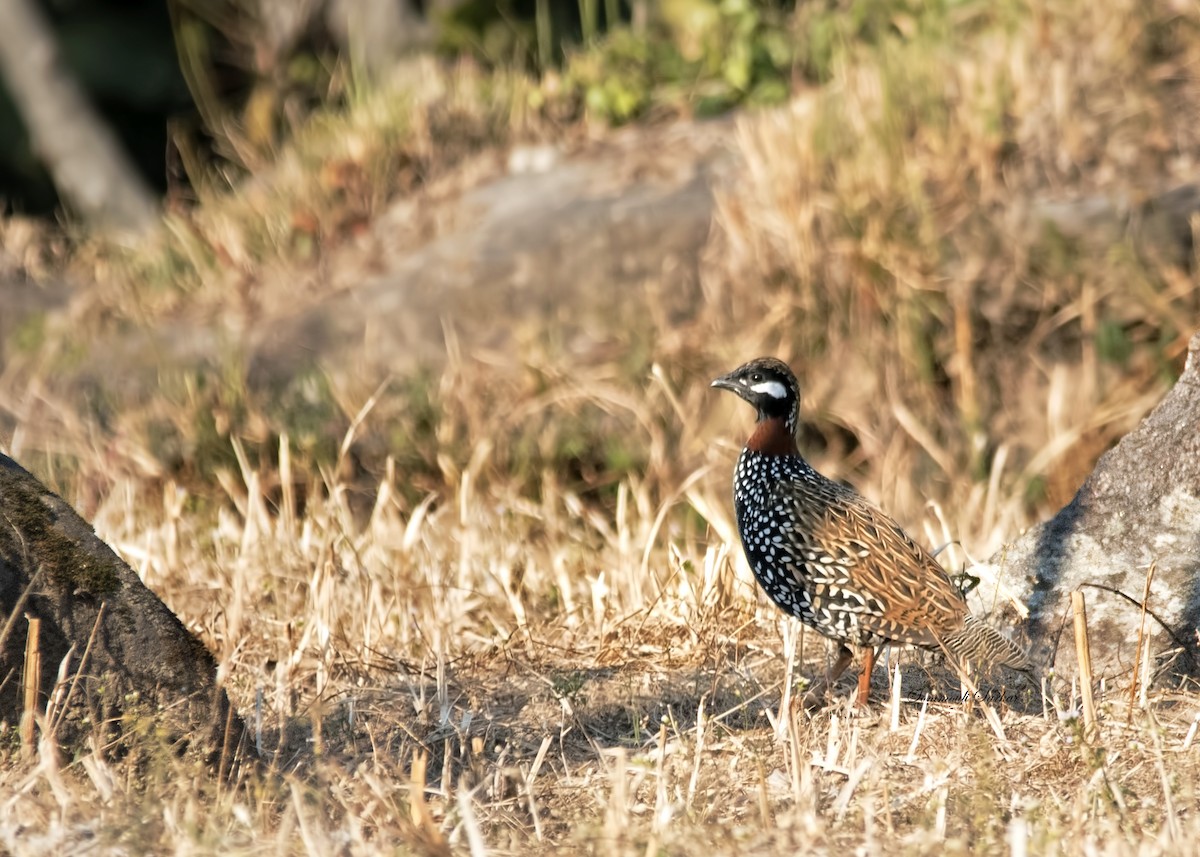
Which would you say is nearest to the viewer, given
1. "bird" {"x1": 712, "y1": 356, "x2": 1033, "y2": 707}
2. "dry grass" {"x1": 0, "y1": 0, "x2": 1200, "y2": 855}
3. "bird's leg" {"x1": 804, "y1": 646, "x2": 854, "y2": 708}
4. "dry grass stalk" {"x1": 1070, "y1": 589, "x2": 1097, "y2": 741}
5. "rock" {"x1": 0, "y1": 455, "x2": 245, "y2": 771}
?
"dry grass" {"x1": 0, "y1": 0, "x2": 1200, "y2": 855}

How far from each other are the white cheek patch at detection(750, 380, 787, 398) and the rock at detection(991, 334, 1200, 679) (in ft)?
2.69

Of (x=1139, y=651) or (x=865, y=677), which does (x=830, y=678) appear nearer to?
(x=865, y=677)

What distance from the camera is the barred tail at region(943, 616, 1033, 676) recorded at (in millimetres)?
4281

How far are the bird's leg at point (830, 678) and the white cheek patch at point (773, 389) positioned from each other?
0.78 metres

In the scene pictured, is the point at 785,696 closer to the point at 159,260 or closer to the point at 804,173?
the point at 804,173

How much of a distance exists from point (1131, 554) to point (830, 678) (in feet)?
3.09

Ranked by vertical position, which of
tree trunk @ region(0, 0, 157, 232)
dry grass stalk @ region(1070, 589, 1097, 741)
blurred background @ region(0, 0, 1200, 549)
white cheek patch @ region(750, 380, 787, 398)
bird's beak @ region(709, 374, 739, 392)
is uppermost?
tree trunk @ region(0, 0, 157, 232)

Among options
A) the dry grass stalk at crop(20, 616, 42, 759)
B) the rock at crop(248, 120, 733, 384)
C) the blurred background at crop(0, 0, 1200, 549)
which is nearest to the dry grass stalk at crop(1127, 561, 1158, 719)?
the blurred background at crop(0, 0, 1200, 549)

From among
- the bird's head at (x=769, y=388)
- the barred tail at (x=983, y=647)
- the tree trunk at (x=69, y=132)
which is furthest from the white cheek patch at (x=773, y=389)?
the tree trunk at (x=69, y=132)

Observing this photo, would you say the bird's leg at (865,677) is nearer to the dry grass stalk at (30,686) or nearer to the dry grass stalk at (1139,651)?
the dry grass stalk at (1139,651)

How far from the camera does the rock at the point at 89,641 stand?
152 inches

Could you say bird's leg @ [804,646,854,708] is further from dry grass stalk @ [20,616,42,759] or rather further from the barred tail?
dry grass stalk @ [20,616,42,759]

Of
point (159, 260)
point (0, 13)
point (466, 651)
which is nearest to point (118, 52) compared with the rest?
point (0, 13)

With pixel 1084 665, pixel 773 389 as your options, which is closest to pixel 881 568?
pixel 1084 665
